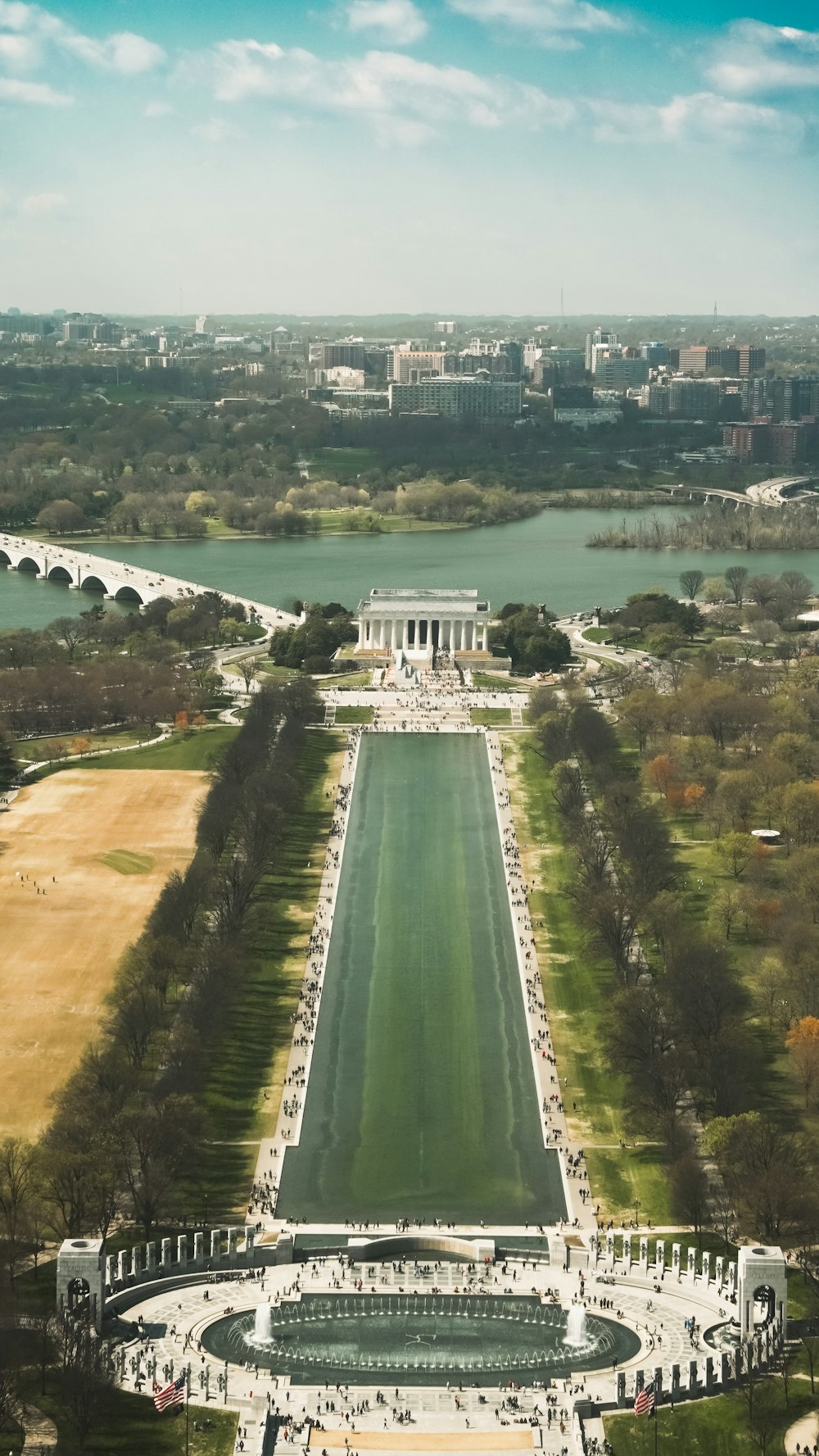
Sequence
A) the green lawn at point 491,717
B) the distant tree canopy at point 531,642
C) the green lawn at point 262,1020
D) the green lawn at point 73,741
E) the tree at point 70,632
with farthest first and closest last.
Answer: the tree at point 70,632 → the distant tree canopy at point 531,642 → the green lawn at point 491,717 → the green lawn at point 73,741 → the green lawn at point 262,1020

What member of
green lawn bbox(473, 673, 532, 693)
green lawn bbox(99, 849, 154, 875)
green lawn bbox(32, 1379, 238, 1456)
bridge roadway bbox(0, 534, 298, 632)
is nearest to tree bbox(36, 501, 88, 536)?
bridge roadway bbox(0, 534, 298, 632)

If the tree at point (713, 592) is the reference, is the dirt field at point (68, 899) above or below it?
below

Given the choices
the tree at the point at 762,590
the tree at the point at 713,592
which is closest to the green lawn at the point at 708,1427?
the tree at the point at 762,590

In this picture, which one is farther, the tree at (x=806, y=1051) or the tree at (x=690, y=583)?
the tree at (x=690, y=583)

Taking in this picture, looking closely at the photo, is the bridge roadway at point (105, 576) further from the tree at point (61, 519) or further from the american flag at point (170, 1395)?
the american flag at point (170, 1395)

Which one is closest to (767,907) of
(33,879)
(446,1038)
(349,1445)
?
(446,1038)

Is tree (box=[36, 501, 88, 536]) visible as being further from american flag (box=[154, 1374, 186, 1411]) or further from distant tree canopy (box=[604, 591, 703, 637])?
american flag (box=[154, 1374, 186, 1411])

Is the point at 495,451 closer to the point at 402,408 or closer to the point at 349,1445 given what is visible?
the point at 402,408
